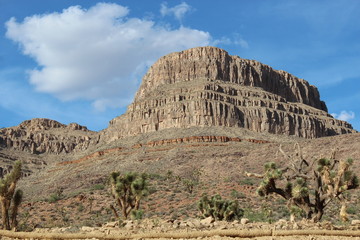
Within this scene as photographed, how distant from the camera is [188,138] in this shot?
303ft

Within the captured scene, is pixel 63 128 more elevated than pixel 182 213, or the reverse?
pixel 63 128

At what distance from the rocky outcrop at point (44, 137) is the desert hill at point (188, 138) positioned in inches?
16.0

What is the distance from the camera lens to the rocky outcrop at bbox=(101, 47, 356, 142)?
107062 mm

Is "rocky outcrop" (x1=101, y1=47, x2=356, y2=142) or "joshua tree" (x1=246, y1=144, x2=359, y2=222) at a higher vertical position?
"rocky outcrop" (x1=101, y1=47, x2=356, y2=142)

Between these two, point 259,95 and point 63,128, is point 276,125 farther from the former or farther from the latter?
point 63,128

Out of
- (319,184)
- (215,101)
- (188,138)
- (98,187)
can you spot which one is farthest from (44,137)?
(319,184)

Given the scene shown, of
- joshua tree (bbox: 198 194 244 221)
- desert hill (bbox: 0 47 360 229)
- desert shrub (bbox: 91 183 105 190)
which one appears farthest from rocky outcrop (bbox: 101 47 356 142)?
joshua tree (bbox: 198 194 244 221)

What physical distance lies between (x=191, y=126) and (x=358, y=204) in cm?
6424

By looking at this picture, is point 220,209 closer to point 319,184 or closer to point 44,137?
point 319,184

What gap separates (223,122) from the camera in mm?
104625

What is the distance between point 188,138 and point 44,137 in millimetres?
90850

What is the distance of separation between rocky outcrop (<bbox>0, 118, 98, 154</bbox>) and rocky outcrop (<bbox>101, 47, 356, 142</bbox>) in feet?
102

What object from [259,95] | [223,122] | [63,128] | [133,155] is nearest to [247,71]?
[259,95]

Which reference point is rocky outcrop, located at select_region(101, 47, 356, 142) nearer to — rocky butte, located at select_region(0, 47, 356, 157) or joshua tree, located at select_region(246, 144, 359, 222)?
rocky butte, located at select_region(0, 47, 356, 157)
